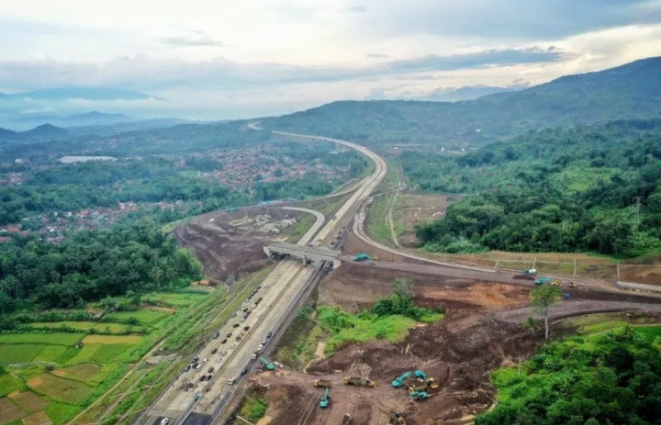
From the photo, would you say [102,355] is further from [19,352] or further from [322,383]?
[322,383]

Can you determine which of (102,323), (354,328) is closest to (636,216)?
(354,328)

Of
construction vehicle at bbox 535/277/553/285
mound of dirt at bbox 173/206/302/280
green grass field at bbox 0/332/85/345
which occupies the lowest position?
green grass field at bbox 0/332/85/345

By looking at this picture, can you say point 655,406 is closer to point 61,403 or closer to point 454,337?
point 454,337

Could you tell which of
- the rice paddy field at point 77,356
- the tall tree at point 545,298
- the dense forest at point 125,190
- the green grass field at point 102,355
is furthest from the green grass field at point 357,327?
the dense forest at point 125,190

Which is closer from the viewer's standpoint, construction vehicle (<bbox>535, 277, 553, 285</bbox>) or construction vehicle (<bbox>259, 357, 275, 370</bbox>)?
construction vehicle (<bbox>259, 357, 275, 370</bbox>)

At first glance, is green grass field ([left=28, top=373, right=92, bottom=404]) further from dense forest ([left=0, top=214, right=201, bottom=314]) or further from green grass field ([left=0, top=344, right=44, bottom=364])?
dense forest ([left=0, top=214, right=201, bottom=314])

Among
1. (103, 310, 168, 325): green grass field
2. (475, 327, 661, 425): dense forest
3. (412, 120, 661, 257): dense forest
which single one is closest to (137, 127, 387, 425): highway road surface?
(103, 310, 168, 325): green grass field
